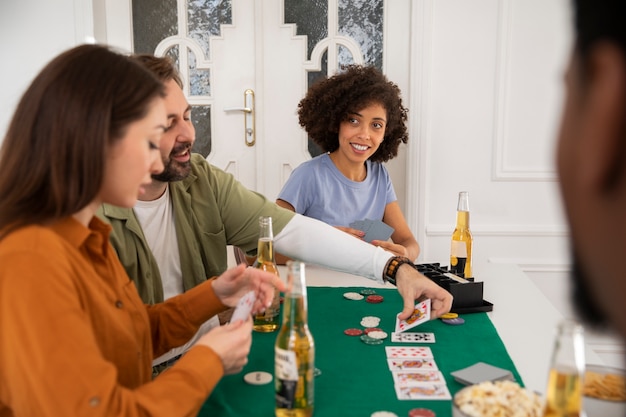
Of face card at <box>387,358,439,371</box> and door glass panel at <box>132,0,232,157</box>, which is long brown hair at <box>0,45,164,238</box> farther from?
door glass panel at <box>132,0,232,157</box>

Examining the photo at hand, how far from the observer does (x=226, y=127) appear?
142 inches

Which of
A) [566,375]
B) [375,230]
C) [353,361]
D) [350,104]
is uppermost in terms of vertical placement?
[350,104]

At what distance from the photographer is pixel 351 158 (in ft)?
9.04

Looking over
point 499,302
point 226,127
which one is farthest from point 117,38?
point 499,302

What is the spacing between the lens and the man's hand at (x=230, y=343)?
3.46 feet

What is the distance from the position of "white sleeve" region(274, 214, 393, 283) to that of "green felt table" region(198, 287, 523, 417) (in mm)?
105

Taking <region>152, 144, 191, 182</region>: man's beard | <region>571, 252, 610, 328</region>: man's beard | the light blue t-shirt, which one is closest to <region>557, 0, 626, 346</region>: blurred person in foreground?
<region>571, 252, 610, 328</region>: man's beard

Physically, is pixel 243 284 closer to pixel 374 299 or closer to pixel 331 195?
pixel 374 299

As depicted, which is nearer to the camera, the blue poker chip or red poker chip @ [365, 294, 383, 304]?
the blue poker chip

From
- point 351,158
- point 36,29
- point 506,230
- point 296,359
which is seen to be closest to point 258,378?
point 296,359

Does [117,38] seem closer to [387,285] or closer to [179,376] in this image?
[387,285]

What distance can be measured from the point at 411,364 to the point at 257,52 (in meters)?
2.63

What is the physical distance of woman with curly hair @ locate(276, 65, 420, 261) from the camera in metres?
2.69

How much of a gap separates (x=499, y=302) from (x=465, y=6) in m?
2.05
